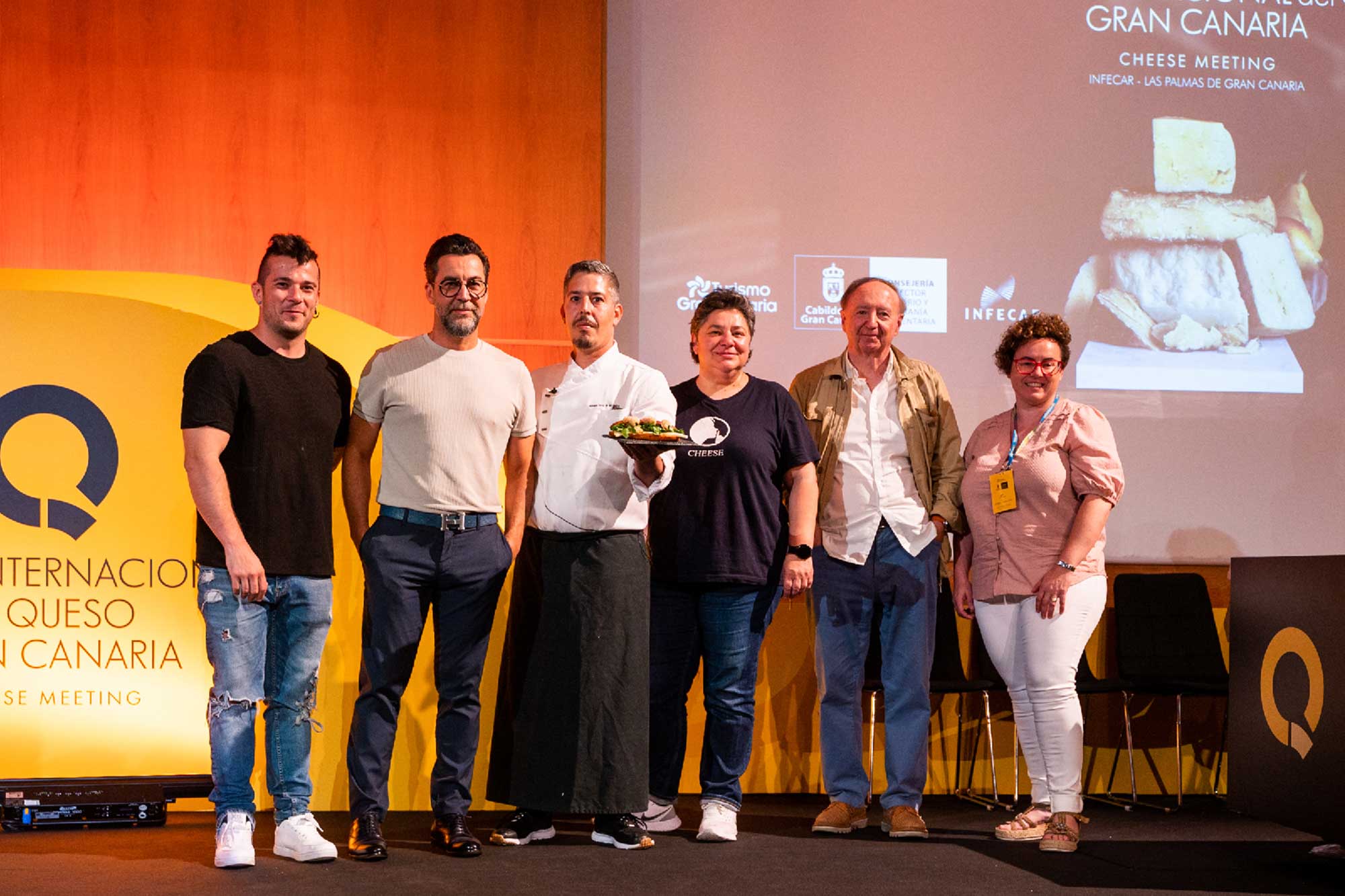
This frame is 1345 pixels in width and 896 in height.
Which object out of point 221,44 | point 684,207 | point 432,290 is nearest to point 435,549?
point 432,290

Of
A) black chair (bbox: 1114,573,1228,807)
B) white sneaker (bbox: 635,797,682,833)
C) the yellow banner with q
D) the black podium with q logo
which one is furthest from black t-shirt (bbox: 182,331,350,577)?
black chair (bbox: 1114,573,1228,807)

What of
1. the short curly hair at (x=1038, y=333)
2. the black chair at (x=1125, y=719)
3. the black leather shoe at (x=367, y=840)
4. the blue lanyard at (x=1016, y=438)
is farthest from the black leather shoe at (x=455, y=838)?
the black chair at (x=1125, y=719)

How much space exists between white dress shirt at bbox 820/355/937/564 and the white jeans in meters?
0.39

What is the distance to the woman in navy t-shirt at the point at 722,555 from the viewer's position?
3.78 m

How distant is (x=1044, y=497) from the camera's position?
3.85 meters

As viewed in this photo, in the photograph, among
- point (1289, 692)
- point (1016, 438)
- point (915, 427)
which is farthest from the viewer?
point (915, 427)

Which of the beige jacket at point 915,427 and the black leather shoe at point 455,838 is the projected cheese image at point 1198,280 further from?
the black leather shoe at point 455,838

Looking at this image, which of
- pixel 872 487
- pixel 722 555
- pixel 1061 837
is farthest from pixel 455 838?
pixel 1061 837

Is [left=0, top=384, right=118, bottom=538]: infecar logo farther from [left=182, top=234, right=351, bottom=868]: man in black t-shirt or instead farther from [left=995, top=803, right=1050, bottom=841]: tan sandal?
[left=995, top=803, right=1050, bottom=841]: tan sandal

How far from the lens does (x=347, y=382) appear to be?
360 cm

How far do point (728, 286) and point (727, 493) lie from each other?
1.77 m

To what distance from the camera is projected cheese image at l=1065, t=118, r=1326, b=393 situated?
5.31 m

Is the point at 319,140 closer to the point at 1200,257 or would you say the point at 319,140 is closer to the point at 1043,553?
the point at 1043,553

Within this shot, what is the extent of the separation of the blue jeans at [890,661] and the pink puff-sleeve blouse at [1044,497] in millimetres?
208
